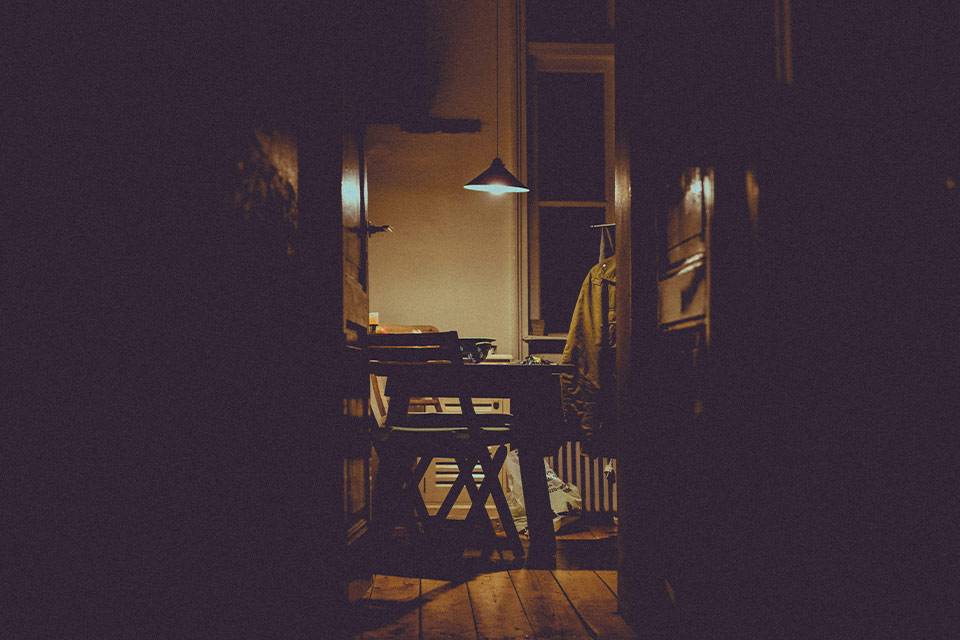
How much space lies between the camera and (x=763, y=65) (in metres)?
1.67

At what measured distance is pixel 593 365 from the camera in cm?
351

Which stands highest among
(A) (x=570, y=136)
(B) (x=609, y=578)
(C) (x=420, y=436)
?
(A) (x=570, y=136)

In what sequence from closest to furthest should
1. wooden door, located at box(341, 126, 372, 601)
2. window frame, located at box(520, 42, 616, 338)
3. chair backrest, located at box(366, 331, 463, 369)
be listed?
wooden door, located at box(341, 126, 372, 601) < chair backrest, located at box(366, 331, 463, 369) < window frame, located at box(520, 42, 616, 338)

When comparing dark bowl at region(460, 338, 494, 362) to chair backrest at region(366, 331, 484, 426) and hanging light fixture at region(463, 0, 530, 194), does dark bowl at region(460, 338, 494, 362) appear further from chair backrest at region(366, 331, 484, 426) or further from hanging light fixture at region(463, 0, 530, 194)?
hanging light fixture at region(463, 0, 530, 194)

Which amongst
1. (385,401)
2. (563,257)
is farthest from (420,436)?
(563,257)

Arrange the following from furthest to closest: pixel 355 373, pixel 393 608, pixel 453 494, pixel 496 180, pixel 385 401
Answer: pixel 385 401 → pixel 496 180 → pixel 453 494 → pixel 393 608 → pixel 355 373

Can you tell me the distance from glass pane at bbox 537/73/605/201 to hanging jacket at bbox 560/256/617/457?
4.49 feet

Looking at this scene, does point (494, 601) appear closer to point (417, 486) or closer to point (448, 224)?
point (417, 486)

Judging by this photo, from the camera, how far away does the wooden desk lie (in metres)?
3.01

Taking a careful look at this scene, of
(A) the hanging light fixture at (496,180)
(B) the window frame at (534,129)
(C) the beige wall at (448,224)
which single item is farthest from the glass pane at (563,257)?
(A) the hanging light fixture at (496,180)

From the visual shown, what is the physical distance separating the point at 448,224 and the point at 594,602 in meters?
2.64

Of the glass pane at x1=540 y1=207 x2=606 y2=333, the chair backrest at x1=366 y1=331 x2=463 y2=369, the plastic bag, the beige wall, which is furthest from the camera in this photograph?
the glass pane at x1=540 y1=207 x2=606 y2=333

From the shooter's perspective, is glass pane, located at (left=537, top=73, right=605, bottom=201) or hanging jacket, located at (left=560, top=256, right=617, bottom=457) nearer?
hanging jacket, located at (left=560, top=256, right=617, bottom=457)

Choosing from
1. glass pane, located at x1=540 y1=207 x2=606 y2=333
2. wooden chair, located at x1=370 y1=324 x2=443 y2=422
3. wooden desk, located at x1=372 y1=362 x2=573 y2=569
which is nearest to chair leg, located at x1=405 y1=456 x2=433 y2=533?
wooden desk, located at x1=372 y1=362 x2=573 y2=569
